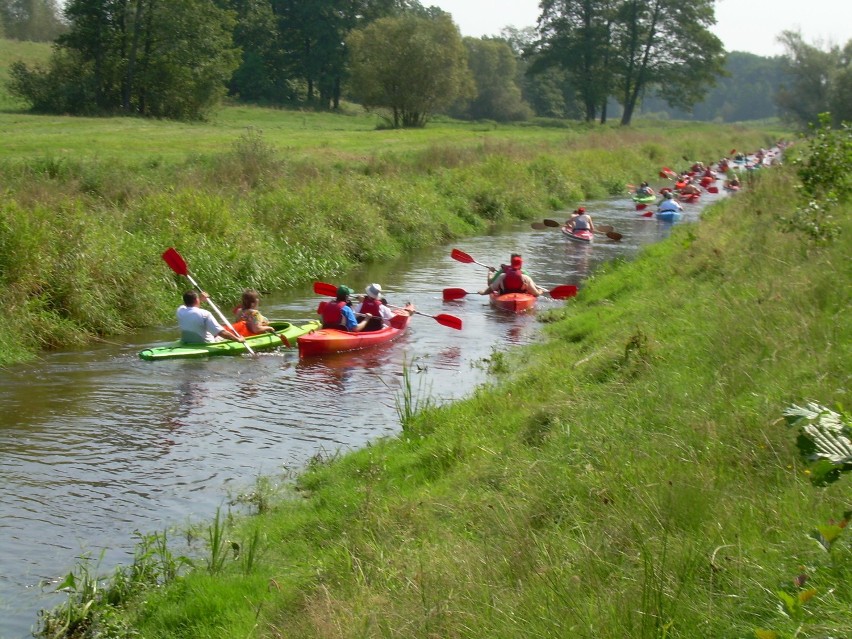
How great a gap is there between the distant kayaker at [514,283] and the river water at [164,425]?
1.94 feet

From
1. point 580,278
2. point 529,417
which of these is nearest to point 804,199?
point 529,417

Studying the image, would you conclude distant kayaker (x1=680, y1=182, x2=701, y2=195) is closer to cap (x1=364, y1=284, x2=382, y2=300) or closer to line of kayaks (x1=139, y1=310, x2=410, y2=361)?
cap (x1=364, y1=284, x2=382, y2=300)

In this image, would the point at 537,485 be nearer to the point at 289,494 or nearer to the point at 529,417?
the point at 529,417

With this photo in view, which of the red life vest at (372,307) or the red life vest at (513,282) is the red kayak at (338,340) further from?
the red life vest at (513,282)

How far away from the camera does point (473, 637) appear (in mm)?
4180

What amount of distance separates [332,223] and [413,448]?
1365cm

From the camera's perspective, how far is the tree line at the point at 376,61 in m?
42.6

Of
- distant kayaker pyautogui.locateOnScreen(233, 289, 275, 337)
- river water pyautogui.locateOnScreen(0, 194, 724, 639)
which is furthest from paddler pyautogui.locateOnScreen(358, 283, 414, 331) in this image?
distant kayaker pyautogui.locateOnScreen(233, 289, 275, 337)

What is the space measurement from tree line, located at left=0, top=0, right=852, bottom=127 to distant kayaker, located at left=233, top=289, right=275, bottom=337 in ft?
100

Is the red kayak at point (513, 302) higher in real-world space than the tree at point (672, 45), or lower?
lower

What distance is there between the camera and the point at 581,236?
83.6ft

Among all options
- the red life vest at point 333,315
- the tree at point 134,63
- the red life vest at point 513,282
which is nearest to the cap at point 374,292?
the red life vest at point 333,315

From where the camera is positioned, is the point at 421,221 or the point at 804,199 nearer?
the point at 804,199

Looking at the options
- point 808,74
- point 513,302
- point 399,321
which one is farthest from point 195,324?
point 808,74
